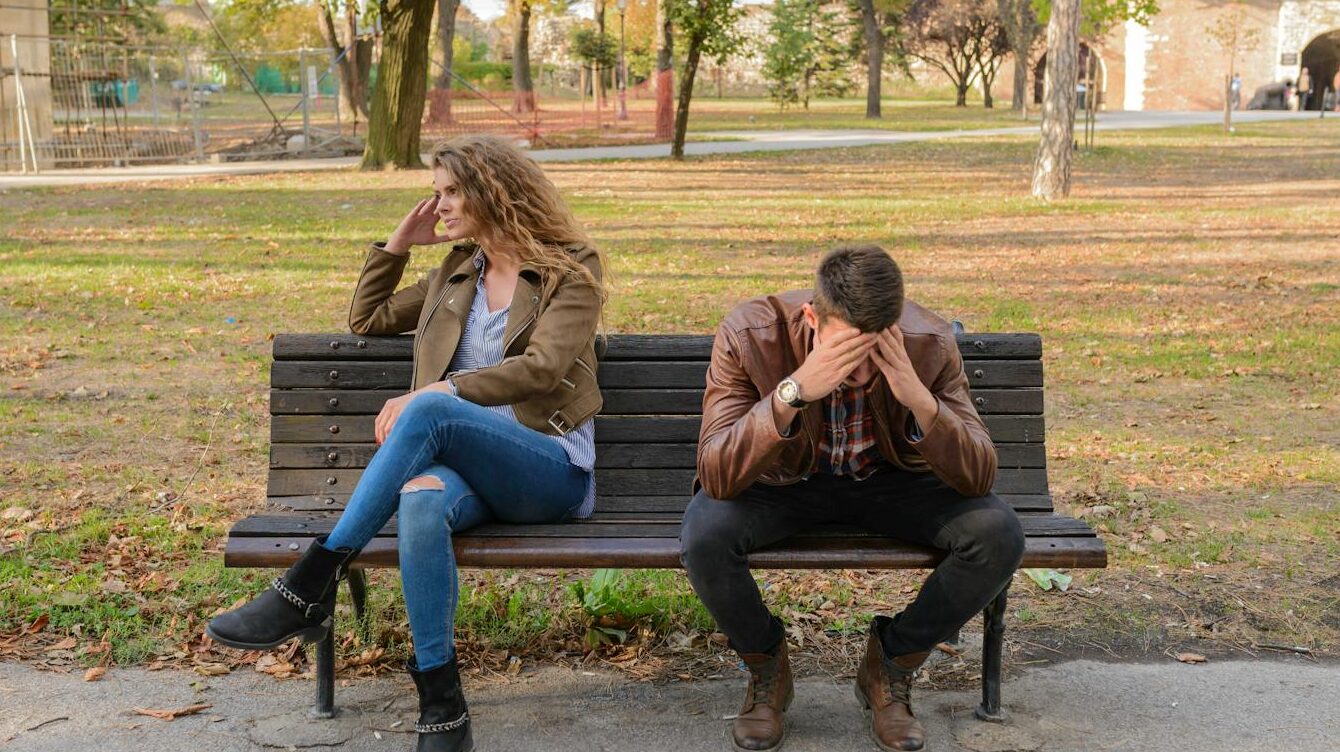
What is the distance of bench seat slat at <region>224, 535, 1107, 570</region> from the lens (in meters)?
3.44

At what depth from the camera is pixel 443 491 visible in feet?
11.3

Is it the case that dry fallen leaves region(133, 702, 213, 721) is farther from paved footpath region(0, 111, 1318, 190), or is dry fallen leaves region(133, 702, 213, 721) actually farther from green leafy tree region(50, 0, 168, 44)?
green leafy tree region(50, 0, 168, 44)

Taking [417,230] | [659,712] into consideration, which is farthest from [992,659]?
[417,230]

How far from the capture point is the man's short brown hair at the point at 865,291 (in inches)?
125

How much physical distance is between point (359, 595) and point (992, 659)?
1.76 meters

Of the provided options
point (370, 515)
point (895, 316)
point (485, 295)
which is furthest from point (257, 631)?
point (895, 316)

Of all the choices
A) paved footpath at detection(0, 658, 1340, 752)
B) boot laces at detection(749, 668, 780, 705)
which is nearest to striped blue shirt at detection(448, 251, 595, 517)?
paved footpath at detection(0, 658, 1340, 752)

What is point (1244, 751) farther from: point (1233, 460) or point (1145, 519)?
point (1233, 460)

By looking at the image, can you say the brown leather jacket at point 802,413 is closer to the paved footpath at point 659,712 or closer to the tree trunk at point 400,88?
the paved footpath at point 659,712

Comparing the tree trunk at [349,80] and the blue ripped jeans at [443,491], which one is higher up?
the tree trunk at [349,80]

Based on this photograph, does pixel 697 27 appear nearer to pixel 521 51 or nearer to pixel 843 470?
pixel 521 51

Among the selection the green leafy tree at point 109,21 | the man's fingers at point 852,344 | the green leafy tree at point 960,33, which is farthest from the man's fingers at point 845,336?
the green leafy tree at point 960,33

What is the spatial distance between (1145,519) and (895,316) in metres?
2.44

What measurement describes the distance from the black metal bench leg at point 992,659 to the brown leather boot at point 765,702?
19.7 inches
